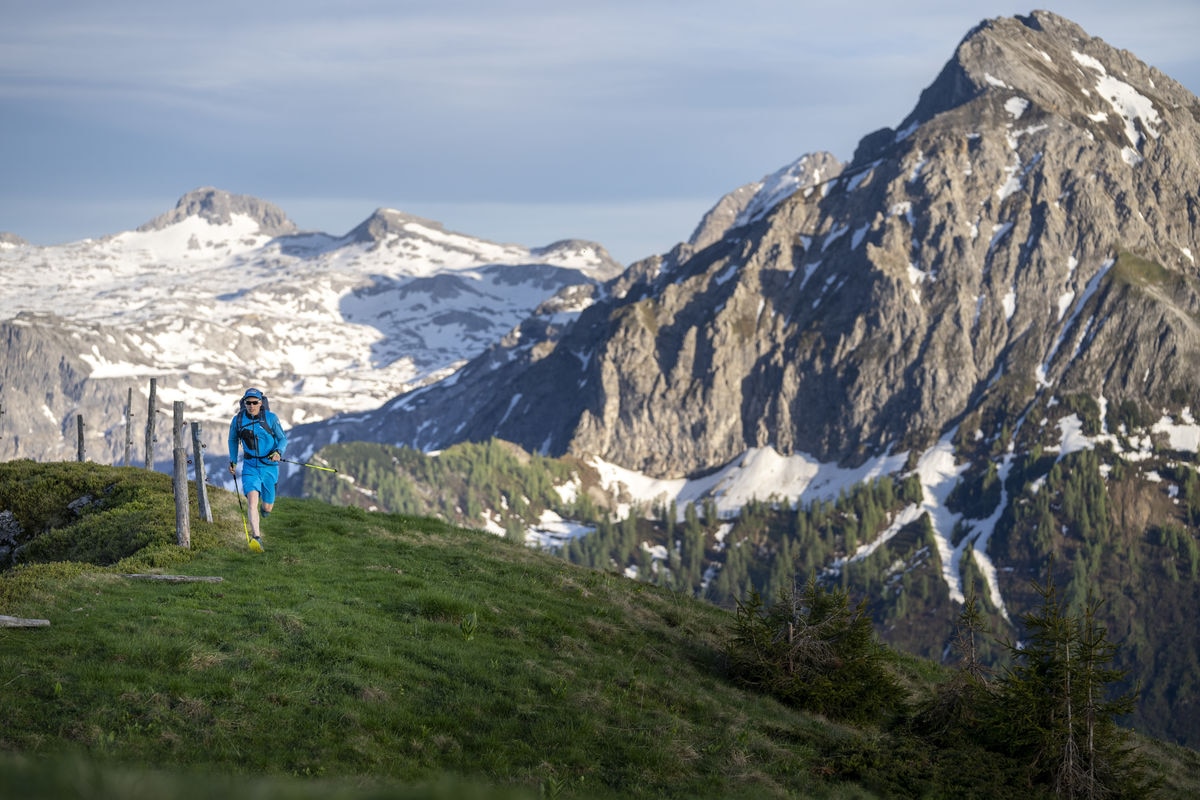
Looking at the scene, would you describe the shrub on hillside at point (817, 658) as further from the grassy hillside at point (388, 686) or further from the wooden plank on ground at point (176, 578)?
the wooden plank on ground at point (176, 578)

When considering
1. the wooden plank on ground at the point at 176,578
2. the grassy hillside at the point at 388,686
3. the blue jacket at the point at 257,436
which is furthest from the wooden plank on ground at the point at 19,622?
the blue jacket at the point at 257,436

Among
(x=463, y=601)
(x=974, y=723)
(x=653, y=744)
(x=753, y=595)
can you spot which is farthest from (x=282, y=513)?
(x=974, y=723)

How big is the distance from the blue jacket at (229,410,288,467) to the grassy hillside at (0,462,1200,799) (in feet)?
9.91

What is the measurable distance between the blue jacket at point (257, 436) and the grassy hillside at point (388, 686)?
3.02 meters

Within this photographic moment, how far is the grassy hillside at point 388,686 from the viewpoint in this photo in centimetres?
1566

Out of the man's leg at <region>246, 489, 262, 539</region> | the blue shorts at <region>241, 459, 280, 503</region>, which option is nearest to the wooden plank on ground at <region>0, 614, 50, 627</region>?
the blue shorts at <region>241, 459, 280, 503</region>

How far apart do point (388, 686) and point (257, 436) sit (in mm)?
10034

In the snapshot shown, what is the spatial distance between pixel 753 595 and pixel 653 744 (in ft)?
29.3

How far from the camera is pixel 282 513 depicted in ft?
122

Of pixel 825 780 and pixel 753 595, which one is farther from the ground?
pixel 753 595

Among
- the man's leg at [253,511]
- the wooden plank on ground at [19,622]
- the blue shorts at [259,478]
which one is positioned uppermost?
the blue shorts at [259,478]

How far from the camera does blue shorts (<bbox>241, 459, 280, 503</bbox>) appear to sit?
2723 centimetres

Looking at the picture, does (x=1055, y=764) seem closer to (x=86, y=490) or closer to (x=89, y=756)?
(x=89, y=756)

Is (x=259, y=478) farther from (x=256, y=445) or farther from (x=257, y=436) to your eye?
(x=257, y=436)
